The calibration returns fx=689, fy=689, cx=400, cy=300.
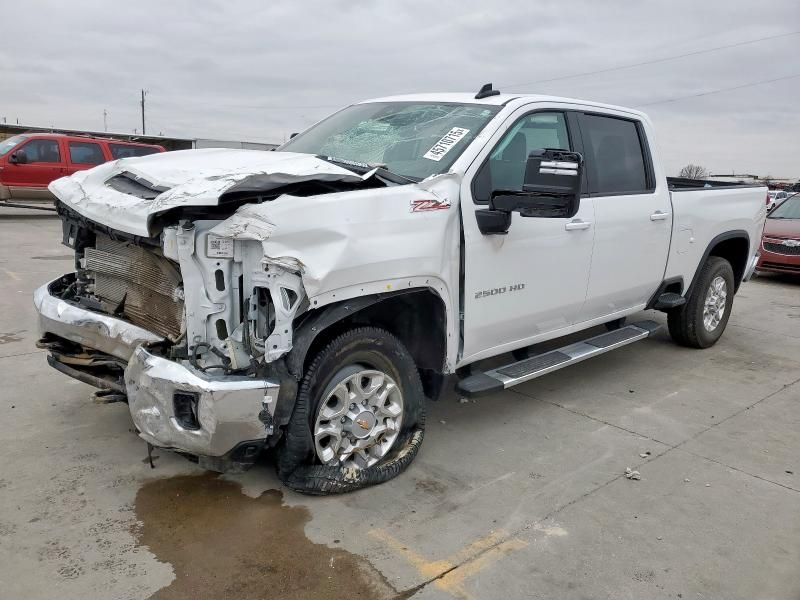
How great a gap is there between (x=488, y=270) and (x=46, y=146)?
14.7 metres

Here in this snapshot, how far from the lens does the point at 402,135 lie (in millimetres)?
4258

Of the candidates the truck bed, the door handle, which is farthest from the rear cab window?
the door handle

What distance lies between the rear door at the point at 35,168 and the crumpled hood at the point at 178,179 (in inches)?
505

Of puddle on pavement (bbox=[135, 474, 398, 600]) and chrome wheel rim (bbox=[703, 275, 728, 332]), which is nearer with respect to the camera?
puddle on pavement (bbox=[135, 474, 398, 600])

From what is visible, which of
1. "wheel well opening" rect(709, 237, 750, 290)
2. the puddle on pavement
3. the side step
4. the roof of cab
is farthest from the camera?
"wheel well opening" rect(709, 237, 750, 290)

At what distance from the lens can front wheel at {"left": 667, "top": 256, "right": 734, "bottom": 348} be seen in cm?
623

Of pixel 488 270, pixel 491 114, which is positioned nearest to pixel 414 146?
pixel 491 114

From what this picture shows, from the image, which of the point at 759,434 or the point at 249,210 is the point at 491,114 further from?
the point at 759,434

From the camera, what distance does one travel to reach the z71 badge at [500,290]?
3873 millimetres

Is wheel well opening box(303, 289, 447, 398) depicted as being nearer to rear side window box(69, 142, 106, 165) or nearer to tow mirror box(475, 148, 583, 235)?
tow mirror box(475, 148, 583, 235)

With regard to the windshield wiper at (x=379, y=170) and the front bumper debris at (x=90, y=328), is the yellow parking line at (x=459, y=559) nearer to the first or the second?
the front bumper debris at (x=90, y=328)

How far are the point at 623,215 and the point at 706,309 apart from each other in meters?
2.15

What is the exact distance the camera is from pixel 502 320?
4086 mm

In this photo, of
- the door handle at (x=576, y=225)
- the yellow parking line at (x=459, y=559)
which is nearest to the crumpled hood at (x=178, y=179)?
the door handle at (x=576, y=225)
